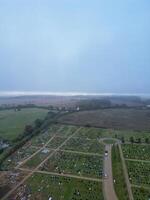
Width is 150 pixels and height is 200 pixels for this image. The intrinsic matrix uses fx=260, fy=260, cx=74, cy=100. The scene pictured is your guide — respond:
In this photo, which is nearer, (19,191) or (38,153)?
(19,191)

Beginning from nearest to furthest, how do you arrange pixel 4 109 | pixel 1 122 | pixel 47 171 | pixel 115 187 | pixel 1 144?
pixel 115 187, pixel 47 171, pixel 1 144, pixel 1 122, pixel 4 109

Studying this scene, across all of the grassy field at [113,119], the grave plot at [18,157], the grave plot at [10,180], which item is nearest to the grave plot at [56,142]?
the grave plot at [18,157]

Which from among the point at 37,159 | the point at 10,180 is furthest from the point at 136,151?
the point at 10,180

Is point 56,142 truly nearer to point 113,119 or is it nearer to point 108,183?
point 108,183

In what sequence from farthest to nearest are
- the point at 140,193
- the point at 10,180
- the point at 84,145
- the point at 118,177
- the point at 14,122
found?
1. the point at 14,122
2. the point at 84,145
3. the point at 118,177
4. the point at 10,180
5. the point at 140,193

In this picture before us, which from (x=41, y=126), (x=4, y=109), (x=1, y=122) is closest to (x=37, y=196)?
(x=41, y=126)

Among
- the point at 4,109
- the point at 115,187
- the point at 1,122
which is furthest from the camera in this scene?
the point at 4,109

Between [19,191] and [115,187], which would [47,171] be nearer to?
[19,191]
